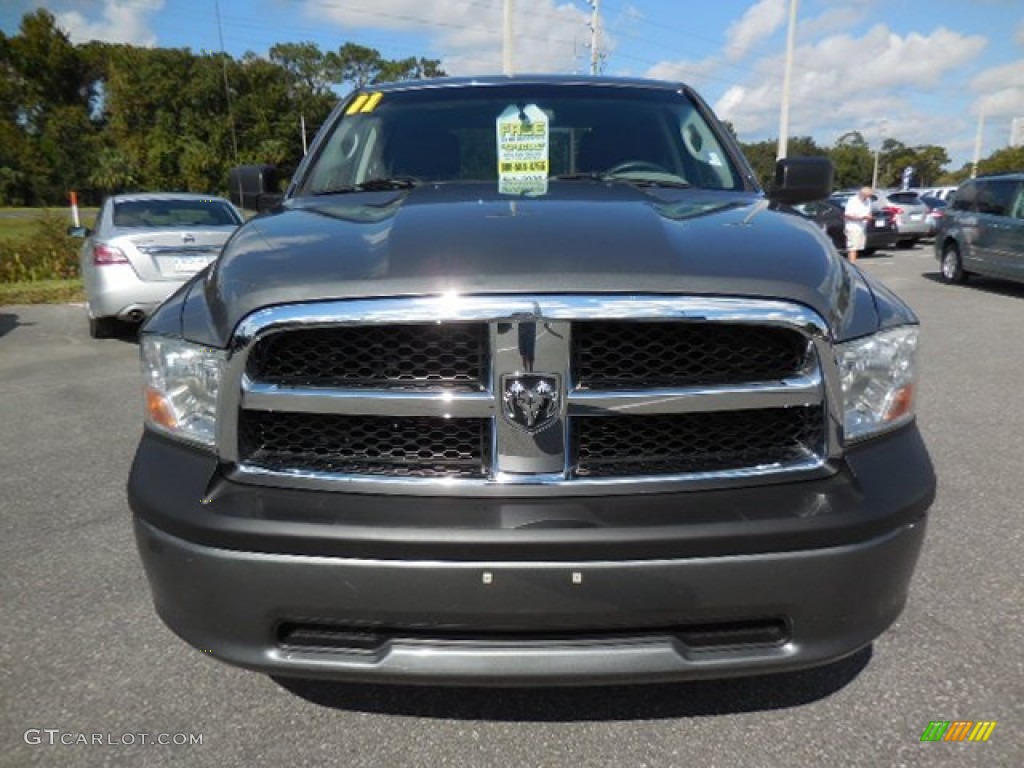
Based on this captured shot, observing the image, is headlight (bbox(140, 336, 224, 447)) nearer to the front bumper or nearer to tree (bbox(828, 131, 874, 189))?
the front bumper

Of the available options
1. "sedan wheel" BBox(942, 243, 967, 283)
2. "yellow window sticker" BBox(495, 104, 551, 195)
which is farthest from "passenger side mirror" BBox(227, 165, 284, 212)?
"sedan wheel" BBox(942, 243, 967, 283)

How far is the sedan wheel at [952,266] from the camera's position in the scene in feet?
42.8

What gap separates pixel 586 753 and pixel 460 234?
4.64 feet

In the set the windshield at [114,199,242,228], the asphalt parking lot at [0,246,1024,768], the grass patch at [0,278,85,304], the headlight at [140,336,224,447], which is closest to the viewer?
the headlight at [140,336,224,447]

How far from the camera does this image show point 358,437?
5.92 ft

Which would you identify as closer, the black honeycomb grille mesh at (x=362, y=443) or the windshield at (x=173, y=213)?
the black honeycomb grille mesh at (x=362, y=443)

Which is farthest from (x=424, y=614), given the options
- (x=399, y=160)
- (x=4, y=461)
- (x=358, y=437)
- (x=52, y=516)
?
(x=4, y=461)

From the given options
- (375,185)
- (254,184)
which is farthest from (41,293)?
(375,185)

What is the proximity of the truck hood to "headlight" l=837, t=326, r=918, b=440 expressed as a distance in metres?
0.07

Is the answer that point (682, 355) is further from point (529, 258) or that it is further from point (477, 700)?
point (477, 700)

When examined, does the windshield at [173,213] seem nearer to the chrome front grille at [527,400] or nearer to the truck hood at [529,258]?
the truck hood at [529,258]

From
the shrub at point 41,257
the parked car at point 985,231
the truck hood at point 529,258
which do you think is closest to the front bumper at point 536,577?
the truck hood at point 529,258

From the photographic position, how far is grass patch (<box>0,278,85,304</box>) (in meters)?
11.5

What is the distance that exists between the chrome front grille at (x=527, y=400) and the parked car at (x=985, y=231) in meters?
12.0
